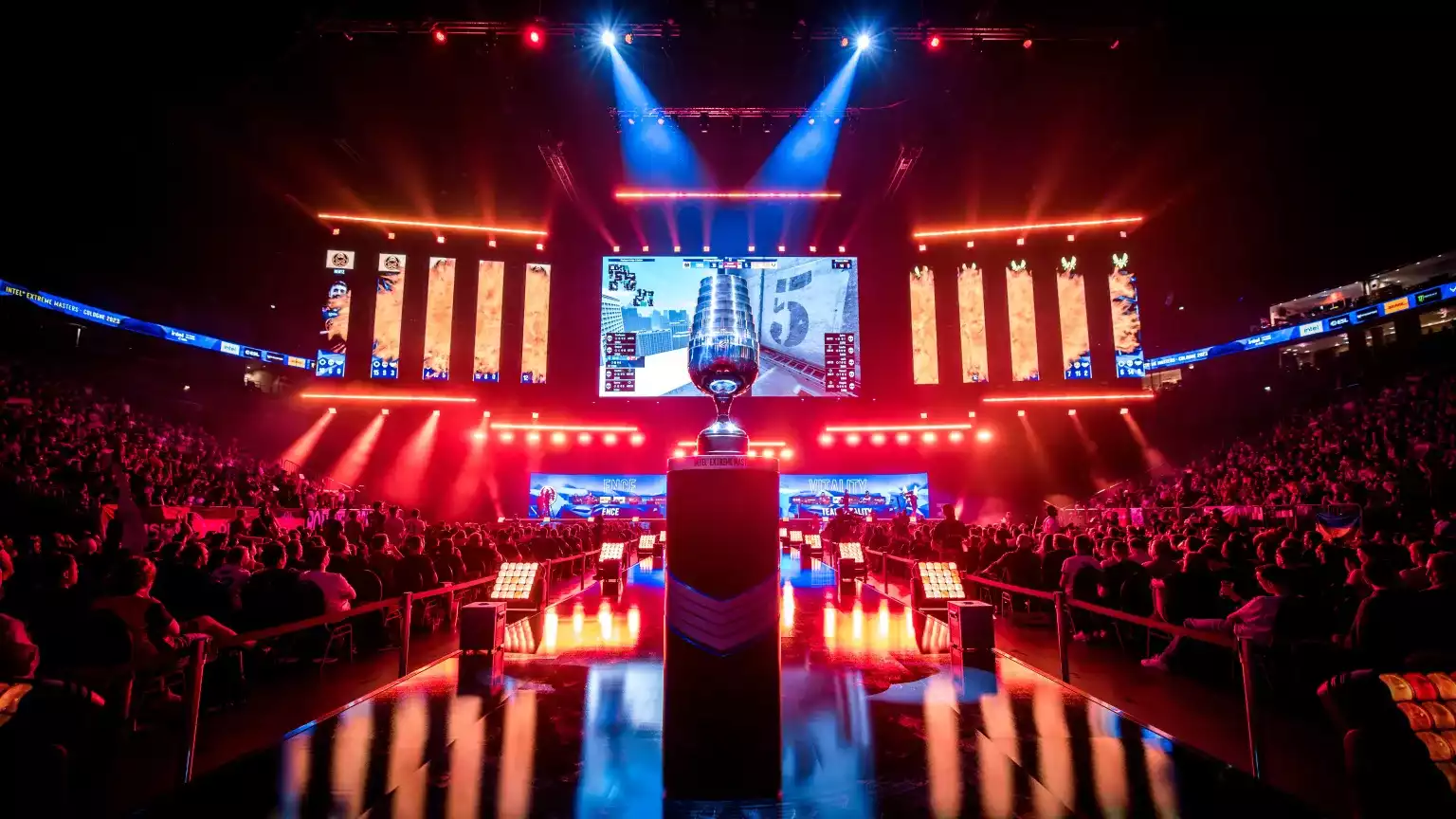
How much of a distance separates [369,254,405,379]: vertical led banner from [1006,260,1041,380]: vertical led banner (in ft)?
71.6

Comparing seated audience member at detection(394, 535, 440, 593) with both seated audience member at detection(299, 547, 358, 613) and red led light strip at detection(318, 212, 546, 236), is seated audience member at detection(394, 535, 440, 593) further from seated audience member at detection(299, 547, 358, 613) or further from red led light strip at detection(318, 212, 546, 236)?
red led light strip at detection(318, 212, 546, 236)

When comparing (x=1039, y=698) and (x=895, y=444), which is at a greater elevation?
(x=895, y=444)

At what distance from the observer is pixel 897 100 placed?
13688 mm

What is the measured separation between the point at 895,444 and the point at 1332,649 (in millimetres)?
19969

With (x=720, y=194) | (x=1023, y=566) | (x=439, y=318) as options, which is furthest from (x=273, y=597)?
(x=439, y=318)

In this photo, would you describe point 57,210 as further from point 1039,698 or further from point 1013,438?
point 1013,438

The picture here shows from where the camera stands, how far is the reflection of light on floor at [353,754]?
302 centimetres

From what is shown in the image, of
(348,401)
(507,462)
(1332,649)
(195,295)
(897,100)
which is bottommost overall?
(1332,649)

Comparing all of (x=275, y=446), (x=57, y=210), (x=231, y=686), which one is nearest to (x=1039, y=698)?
(x=231, y=686)

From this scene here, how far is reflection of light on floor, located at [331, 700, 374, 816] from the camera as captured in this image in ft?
9.90

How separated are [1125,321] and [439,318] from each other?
80.5 ft

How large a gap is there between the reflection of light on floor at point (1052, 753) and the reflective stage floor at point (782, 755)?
13 mm

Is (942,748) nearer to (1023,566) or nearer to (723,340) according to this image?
(723,340)

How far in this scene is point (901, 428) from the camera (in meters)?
22.4
